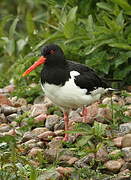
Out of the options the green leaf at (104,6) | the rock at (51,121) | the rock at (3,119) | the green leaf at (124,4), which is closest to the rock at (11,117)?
the rock at (3,119)

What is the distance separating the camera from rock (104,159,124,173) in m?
5.65

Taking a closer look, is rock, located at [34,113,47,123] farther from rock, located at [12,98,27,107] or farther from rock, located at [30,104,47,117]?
rock, located at [12,98,27,107]

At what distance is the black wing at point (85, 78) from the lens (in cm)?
675

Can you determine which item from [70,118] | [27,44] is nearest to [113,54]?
[70,118]

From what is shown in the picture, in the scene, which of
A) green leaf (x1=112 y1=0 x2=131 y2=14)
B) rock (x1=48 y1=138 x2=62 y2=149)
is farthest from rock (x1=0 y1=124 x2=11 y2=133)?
green leaf (x1=112 y1=0 x2=131 y2=14)

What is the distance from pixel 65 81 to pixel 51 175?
1589mm

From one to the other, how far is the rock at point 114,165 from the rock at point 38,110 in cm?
204

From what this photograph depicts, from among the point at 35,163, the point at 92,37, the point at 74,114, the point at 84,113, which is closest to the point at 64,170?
the point at 35,163

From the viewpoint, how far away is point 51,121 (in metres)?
7.21

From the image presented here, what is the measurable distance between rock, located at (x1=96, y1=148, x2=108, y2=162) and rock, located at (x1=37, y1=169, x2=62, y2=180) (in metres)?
0.62

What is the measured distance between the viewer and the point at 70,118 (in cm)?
746

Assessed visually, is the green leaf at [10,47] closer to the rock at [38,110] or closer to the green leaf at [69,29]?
the green leaf at [69,29]

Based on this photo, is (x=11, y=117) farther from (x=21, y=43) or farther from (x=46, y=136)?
(x=21, y=43)

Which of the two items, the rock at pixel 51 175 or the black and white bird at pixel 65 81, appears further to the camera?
the black and white bird at pixel 65 81
